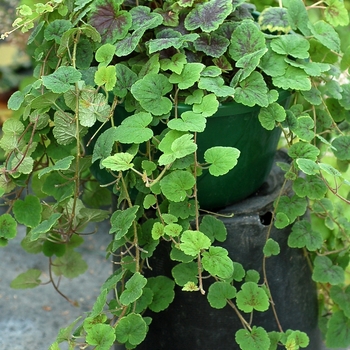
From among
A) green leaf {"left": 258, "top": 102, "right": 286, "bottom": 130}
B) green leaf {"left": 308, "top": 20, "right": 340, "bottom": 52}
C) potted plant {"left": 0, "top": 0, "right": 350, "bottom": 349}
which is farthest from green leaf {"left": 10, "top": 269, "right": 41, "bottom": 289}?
green leaf {"left": 308, "top": 20, "right": 340, "bottom": 52}

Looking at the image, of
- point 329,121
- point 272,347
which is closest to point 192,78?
point 329,121

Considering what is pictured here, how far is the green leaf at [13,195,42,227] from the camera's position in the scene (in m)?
1.07

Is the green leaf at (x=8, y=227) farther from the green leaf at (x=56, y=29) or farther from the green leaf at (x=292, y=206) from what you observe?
the green leaf at (x=292, y=206)

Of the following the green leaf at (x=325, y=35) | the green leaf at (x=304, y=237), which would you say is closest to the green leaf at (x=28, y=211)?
the green leaf at (x=304, y=237)

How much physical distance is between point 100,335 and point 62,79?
404mm

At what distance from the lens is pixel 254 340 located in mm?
1016

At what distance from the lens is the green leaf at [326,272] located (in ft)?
3.82

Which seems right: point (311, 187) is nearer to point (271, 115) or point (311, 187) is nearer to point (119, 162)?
point (271, 115)

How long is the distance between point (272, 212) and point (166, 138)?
34cm

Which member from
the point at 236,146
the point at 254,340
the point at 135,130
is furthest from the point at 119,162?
the point at 254,340

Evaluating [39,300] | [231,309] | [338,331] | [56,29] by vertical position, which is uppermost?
[56,29]

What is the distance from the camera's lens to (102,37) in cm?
106

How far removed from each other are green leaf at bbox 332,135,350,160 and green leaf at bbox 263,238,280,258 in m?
0.20

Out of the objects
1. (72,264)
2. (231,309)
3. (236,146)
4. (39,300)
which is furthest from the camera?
(39,300)
